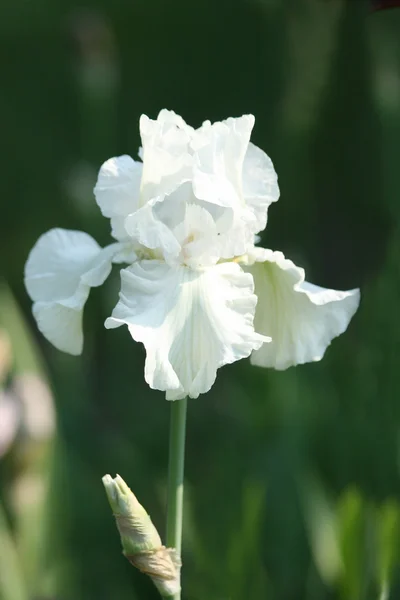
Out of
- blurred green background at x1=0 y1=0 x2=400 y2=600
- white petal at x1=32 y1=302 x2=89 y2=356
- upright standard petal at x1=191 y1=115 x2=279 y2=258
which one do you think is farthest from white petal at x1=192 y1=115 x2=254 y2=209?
blurred green background at x1=0 y1=0 x2=400 y2=600

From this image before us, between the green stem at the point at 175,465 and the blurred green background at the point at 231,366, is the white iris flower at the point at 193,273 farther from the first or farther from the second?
the blurred green background at the point at 231,366

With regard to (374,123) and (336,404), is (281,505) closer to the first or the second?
(336,404)

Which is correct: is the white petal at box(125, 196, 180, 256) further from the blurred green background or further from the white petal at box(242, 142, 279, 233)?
the blurred green background

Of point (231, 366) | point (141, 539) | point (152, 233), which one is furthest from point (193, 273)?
point (231, 366)

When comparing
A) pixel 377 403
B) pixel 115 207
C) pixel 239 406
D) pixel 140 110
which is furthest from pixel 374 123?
pixel 115 207

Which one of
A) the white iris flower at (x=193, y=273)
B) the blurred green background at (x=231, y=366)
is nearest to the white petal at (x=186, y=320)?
the white iris flower at (x=193, y=273)
